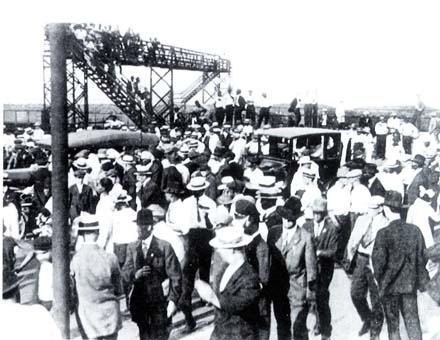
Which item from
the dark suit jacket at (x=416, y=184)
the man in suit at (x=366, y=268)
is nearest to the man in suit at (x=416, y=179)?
the dark suit jacket at (x=416, y=184)

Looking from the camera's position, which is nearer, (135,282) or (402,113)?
(135,282)

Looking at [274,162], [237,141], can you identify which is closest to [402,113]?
[237,141]

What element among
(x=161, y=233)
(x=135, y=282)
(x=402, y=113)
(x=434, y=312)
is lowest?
(x=434, y=312)

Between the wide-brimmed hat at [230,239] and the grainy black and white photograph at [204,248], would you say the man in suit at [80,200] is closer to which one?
the grainy black and white photograph at [204,248]

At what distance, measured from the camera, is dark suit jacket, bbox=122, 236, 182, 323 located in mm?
4141

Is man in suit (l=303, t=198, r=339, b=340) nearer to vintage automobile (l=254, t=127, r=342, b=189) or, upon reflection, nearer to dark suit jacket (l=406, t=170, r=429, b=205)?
dark suit jacket (l=406, t=170, r=429, b=205)

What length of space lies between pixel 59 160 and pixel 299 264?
2113 mm

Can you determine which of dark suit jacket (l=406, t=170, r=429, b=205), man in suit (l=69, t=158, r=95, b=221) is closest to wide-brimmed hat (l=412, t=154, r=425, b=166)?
dark suit jacket (l=406, t=170, r=429, b=205)

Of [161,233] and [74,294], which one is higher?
[161,233]

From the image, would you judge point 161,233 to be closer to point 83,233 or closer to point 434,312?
point 83,233

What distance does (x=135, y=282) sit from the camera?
A: 4.16 meters

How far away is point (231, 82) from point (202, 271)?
10.5 meters

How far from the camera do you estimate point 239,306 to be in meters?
3.33

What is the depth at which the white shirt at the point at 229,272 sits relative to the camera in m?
3.37
